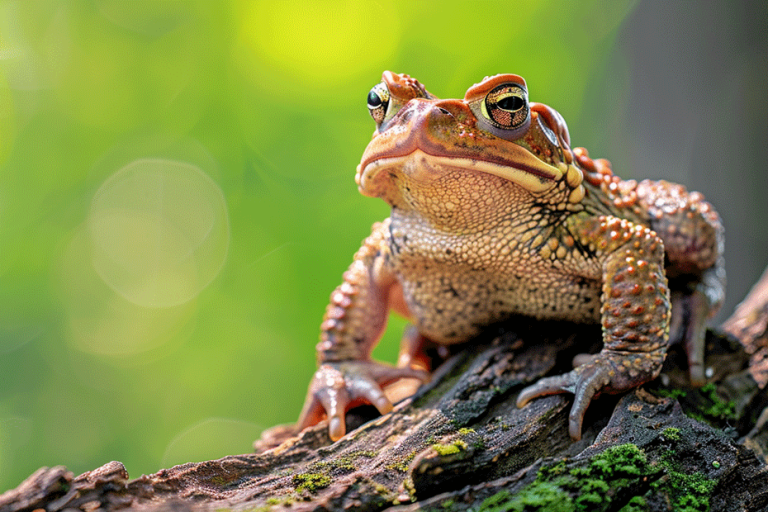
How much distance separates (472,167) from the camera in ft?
6.81

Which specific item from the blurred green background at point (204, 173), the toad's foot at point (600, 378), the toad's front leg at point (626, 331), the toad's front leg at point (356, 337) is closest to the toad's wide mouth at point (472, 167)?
the toad's front leg at point (626, 331)

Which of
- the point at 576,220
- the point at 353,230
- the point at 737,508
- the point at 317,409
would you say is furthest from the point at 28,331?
the point at 737,508

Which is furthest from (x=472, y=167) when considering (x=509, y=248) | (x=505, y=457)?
(x=505, y=457)

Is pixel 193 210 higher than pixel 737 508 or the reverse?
higher

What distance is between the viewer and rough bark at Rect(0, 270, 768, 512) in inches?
64.1

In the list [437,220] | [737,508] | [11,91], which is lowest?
[737,508]

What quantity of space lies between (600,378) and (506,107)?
3.83ft

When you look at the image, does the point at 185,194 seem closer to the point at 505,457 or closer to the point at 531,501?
the point at 505,457

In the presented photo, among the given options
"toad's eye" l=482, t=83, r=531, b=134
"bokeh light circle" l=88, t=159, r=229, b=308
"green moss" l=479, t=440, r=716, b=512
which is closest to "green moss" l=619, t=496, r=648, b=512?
"green moss" l=479, t=440, r=716, b=512

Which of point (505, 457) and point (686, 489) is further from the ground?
point (505, 457)

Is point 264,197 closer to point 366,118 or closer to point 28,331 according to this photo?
point 366,118

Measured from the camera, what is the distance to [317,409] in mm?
2701

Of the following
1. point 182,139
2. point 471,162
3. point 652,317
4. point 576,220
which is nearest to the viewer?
point 471,162

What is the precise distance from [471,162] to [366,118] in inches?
180
